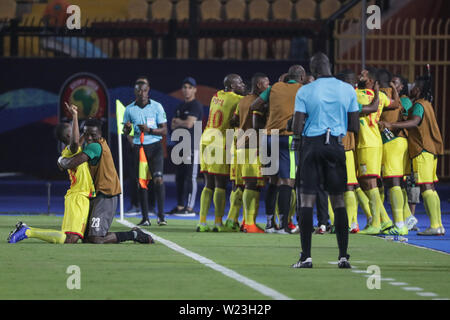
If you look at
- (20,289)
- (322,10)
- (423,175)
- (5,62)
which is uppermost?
(322,10)

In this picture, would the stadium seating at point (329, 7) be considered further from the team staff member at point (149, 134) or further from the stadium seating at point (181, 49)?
the team staff member at point (149, 134)

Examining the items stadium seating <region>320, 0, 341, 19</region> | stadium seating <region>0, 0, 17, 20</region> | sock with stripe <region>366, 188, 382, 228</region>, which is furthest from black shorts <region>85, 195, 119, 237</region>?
stadium seating <region>0, 0, 17, 20</region>

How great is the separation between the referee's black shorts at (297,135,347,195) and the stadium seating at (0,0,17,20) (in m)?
20.3

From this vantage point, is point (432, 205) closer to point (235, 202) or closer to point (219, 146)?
point (235, 202)

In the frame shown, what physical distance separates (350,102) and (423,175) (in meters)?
4.42

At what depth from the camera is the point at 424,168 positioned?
14266 millimetres

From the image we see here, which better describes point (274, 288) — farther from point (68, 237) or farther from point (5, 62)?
point (5, 62)

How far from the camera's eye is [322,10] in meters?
28.0

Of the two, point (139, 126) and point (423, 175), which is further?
point (139, 126)

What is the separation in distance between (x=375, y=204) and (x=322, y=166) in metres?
4.39

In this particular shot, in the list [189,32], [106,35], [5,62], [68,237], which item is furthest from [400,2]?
[68,237]

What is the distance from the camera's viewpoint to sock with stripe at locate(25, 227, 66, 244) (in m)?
11.9

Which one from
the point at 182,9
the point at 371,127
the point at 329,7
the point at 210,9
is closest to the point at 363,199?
the point at 371,127

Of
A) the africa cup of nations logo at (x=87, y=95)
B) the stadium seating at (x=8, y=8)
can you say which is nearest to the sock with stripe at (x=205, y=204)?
the africa cup of nations logo at (x=87, y=95)
